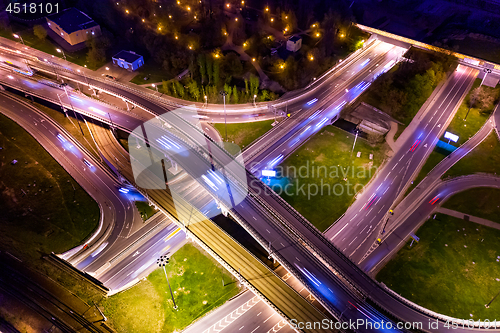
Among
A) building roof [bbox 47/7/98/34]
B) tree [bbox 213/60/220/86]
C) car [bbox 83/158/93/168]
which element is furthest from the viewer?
building roof [bbox 47/7/98/34]

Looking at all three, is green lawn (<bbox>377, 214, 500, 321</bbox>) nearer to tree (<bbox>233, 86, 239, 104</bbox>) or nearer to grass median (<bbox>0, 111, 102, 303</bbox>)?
grass median (<bbox>0, 111, 102, 303</bbox>)

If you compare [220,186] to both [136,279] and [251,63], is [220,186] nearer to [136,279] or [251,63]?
[136,279]

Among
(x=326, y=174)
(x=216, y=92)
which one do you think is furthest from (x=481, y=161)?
(x=216, y=92)

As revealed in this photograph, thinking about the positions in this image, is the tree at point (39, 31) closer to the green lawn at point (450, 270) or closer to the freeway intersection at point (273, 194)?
the freeway intersection at point (273, 194)

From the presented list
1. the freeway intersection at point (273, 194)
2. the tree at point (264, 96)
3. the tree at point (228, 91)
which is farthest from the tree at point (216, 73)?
the tree at point (264, 96)

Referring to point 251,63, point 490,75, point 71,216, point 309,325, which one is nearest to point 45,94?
point 71,216

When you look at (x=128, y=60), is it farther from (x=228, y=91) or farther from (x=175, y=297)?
(x=175, y=297)

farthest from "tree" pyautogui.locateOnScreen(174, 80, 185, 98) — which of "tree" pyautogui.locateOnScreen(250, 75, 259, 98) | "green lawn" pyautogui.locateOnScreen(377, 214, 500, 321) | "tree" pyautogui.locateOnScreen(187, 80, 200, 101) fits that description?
"green lawn" pyautogui.locateOnScreen(377, 214, 500, 321)
